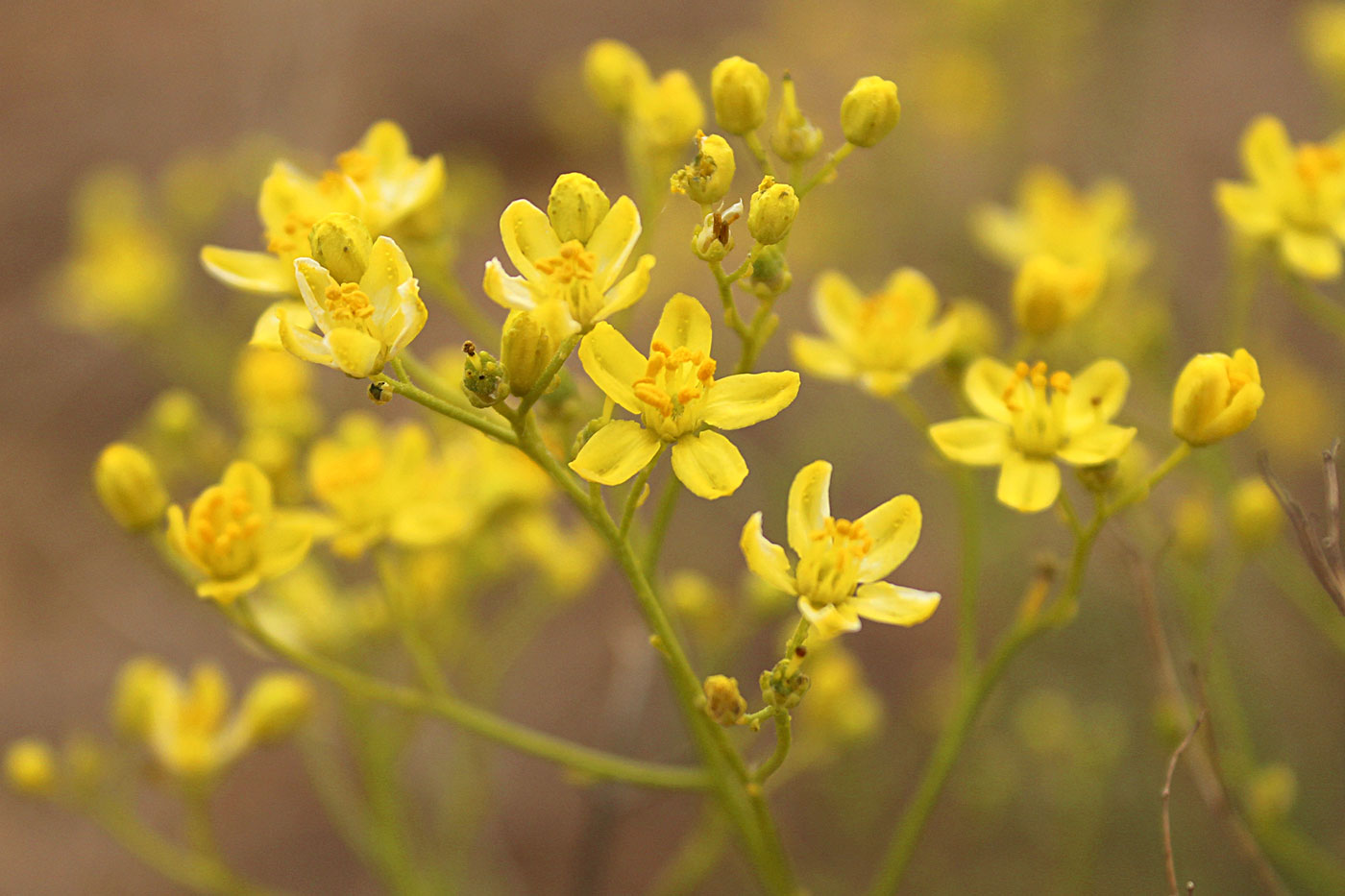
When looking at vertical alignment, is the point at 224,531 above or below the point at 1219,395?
below

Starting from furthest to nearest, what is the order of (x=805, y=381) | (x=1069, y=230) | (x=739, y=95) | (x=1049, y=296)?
(x=805, y=381)
(x=1069, y=230)
(x=1049, y=296)
(x=739, y=95)

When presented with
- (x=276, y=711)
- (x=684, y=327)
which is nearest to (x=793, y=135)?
(x=684, y=327)

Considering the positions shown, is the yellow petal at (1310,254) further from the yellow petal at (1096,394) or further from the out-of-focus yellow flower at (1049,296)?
the yellow petal at (1096,394)

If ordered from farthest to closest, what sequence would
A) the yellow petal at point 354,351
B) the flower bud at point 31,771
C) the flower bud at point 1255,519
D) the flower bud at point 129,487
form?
the flower bud at point 31,771 < the flower bud at point 1255,519 < the flower bud at point 129,487 < the yellow petal at point 354,351

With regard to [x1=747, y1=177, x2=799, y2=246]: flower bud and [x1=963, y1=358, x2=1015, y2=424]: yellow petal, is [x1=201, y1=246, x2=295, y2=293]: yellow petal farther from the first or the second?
[x1=963, y1=358, x2=1015, y2=424]: yellow petal

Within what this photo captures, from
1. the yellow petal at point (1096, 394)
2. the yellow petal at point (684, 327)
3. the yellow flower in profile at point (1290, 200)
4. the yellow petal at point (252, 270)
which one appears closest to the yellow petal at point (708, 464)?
the yellow petal at point (684, 327)

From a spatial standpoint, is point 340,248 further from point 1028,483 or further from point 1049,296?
point 1049,296
